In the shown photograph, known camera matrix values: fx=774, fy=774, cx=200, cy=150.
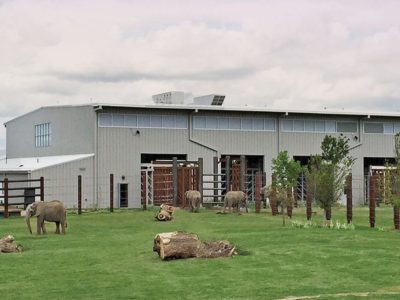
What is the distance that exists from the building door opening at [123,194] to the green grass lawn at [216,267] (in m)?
22.8

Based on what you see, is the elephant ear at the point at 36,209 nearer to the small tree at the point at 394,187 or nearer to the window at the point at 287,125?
the small tree at the point at 394,187

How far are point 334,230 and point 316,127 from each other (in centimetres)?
3105

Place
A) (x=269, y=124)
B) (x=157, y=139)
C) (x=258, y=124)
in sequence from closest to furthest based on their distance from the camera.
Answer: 1. (x=157, y=139)
2. (x=258, y=124)
3. (x=269, y=124)

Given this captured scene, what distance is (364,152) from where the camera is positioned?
55.7m

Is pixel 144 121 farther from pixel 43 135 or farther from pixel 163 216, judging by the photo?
pixel 163 216

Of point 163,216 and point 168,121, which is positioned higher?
point 168,121

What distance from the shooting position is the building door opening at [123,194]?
1871 inches

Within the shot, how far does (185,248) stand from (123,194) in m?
30.6

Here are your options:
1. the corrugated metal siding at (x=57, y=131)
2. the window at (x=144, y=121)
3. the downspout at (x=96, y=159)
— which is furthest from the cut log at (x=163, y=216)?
the window at (x=144, y=121)

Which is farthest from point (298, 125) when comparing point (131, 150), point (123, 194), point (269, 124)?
point (123, 194)

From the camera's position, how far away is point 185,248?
1767cm

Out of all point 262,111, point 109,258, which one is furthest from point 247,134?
point 109,258

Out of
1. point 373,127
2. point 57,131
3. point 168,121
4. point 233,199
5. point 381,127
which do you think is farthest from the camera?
point 381,127

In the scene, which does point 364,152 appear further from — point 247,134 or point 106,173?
point 106,173
